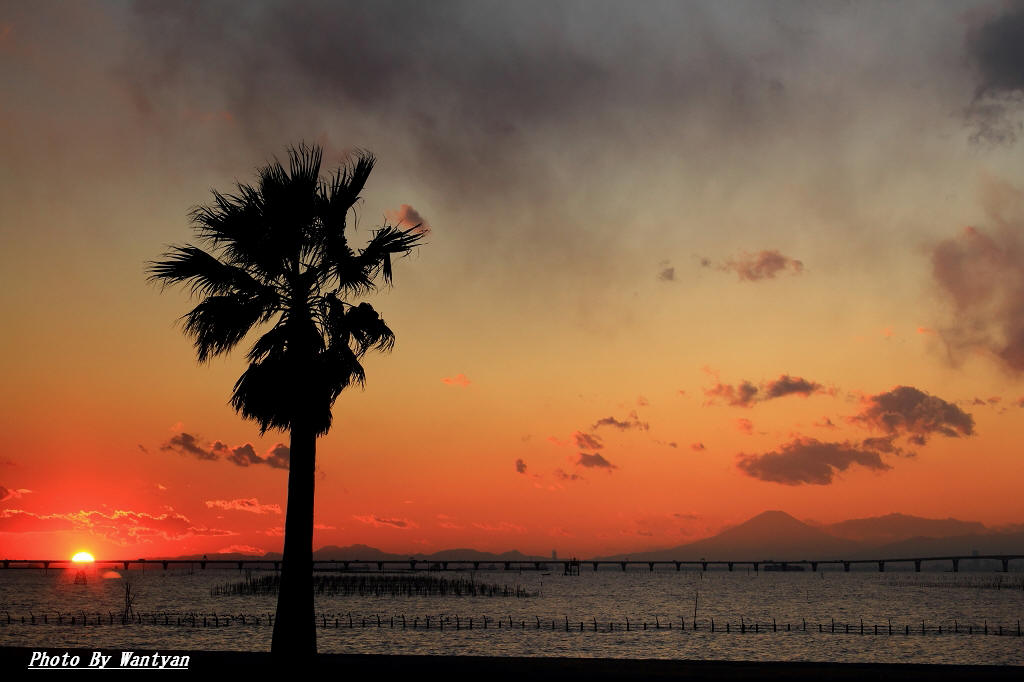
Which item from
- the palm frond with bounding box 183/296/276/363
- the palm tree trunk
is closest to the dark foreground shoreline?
the palm tree trunk

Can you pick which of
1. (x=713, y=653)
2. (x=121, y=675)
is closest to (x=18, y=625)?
(x=713, y=653)

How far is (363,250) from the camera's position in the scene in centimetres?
2348

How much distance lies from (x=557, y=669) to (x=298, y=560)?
6747mm

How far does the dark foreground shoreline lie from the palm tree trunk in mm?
506

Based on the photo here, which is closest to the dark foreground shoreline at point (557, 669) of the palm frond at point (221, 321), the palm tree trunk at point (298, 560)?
the palm tree trunk at point (298, 560)

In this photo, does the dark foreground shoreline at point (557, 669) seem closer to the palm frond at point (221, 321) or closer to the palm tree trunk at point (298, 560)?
the palm tree trunk at point (298, 560)

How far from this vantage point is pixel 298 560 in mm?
21609

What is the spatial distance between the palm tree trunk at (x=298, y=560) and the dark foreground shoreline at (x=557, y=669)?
1.66 ft

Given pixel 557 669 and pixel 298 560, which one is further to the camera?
pixel 298 560

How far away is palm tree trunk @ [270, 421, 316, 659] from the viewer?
2103 centimetres

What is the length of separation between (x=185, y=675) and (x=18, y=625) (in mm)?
64278

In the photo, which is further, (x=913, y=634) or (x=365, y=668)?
(x=913, y=634)

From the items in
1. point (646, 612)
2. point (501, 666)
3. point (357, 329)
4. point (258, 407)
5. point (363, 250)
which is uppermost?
point (363, 250)

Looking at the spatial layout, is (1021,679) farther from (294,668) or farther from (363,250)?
(363,250)
